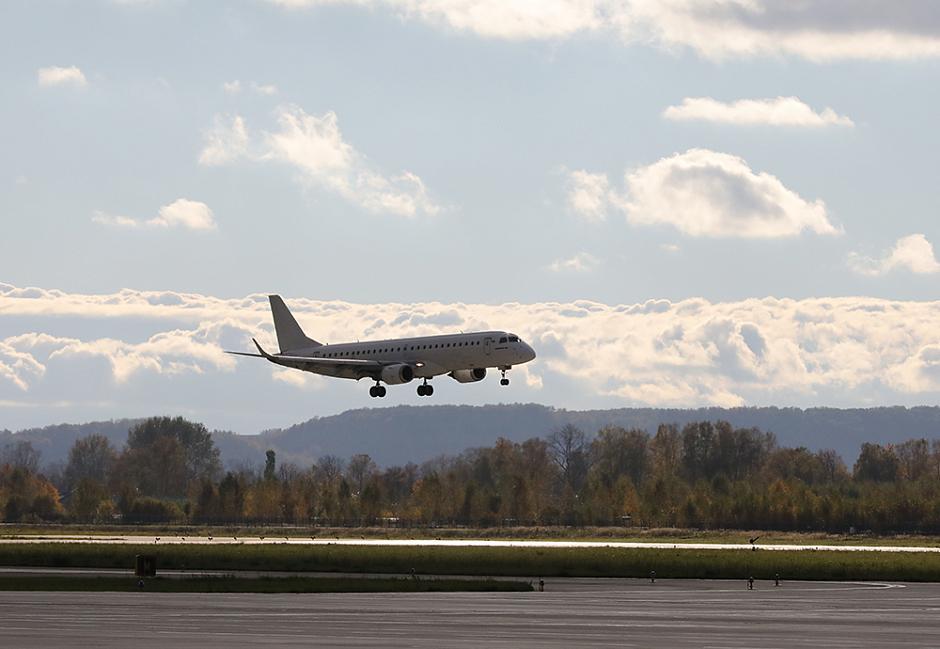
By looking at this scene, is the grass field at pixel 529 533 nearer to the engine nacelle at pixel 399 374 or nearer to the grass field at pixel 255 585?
the engine nacelle at pixel 399 374

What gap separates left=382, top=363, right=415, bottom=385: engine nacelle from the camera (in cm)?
11688

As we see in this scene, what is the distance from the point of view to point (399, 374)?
116812 millimetres

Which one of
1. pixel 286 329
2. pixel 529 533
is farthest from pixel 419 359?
pixel 529 533

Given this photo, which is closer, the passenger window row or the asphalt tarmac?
the asphalt tarmac

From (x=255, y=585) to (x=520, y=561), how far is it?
1008 inches

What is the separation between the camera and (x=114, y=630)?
4606 centimetres

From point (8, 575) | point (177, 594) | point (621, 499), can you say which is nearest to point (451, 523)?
point (621, 499)

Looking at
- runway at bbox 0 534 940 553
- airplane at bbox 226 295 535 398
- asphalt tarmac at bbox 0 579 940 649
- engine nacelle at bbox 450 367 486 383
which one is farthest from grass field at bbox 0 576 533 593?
runway at bbox 0 534 940 553

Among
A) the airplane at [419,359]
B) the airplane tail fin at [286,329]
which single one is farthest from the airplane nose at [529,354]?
the airplane tail fin at [286,329]

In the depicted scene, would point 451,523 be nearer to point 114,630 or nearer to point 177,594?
point 177,594

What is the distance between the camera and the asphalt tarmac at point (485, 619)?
43688 millimetres

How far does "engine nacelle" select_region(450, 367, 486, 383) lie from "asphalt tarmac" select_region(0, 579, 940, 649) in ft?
152

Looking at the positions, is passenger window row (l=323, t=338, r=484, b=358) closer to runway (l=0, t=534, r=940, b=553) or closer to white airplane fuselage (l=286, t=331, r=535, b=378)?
white airplane fuselage (l=286, t=331, r=535, b=378)

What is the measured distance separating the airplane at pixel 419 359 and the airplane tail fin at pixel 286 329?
466 inches
